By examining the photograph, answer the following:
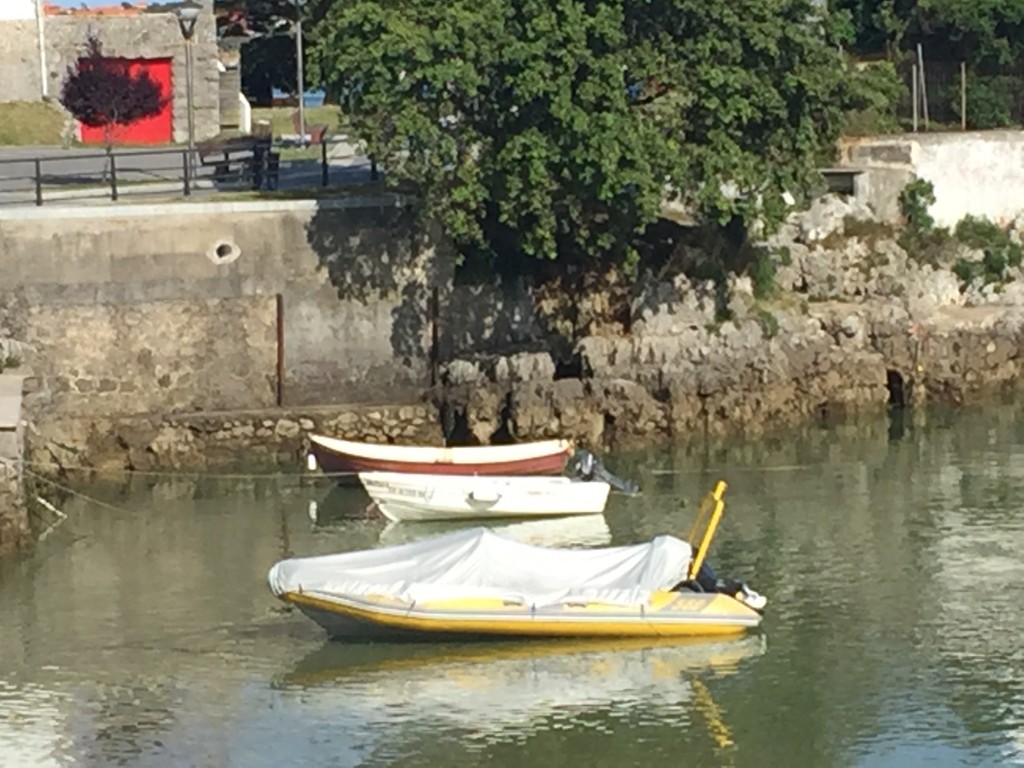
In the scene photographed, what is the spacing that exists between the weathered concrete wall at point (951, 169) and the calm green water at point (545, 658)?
31.8ft

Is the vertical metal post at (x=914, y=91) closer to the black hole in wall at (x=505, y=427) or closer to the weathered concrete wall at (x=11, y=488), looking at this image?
the black hole in wall at (x=505, y=427)

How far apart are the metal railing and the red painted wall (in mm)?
6379

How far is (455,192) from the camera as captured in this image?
1350 inches

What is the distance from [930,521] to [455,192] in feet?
29.5

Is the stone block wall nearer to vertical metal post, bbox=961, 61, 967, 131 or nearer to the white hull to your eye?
vertical metal post, bbox=961, 61, 967, 131

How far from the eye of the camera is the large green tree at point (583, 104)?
111ft

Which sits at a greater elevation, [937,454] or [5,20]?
[5,20]

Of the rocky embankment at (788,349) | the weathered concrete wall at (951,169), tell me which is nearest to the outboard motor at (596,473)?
the rocky embankment at (788,349)

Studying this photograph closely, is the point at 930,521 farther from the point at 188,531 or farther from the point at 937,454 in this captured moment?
the point at 188,531

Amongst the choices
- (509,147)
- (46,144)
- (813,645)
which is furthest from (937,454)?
(46,144)

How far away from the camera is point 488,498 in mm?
30812

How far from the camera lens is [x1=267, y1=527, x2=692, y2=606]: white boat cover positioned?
80.1 feet

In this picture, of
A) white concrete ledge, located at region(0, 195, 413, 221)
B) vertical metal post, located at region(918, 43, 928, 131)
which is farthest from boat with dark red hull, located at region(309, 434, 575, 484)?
vertical metal post, located at region(918, 43, 928, 131)

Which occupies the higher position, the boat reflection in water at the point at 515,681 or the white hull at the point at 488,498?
the white hull at the point at 488,498
